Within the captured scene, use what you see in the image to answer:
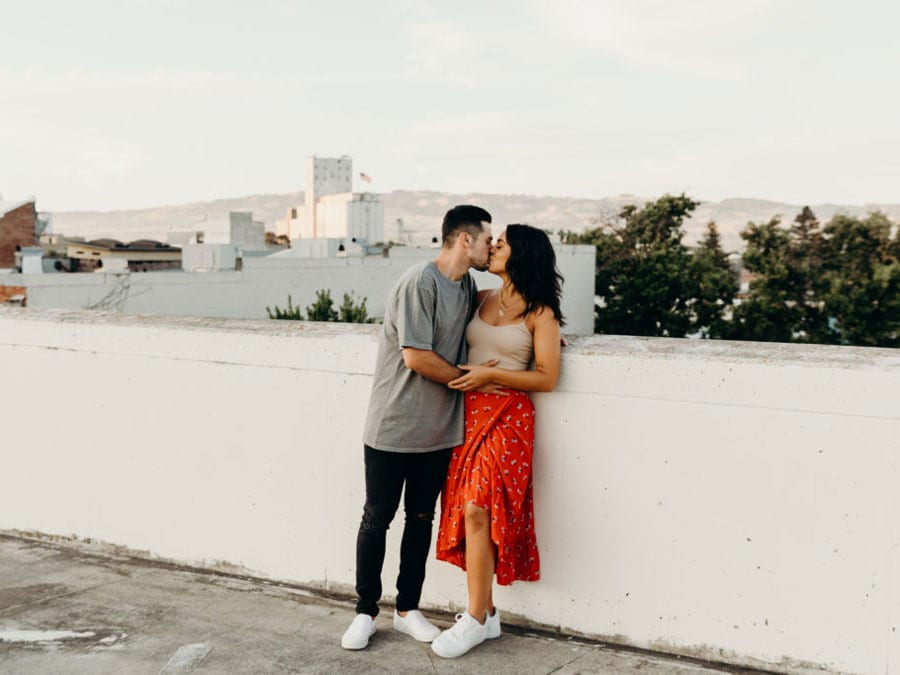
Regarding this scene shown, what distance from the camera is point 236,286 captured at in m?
34.2

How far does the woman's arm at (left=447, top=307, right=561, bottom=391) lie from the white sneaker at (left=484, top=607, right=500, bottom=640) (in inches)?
35.6

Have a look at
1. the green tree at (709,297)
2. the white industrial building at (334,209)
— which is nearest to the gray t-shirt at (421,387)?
the green tree at (709,297)

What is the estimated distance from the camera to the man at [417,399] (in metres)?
3.46

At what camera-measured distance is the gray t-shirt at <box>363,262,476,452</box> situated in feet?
11.5

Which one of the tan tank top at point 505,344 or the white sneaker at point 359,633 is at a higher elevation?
the tan tank top at point 505,344

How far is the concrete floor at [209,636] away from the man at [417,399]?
0.19 m

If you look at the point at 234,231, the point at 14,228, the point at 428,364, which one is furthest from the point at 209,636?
the point at 234,231

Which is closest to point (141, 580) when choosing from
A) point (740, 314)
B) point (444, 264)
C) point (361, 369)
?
point (361, 369)

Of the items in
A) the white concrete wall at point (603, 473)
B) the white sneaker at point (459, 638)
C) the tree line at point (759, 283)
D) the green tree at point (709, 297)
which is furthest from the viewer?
the green tree at point (709, 297)

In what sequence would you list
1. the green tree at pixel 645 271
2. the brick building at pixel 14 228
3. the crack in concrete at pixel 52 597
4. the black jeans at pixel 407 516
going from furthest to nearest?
1. the green tree at pixel 645 271
2. the brick building at pixel 14 228
3. the crack in concrete at pixel 52 597
4. the black jeans at pixel 407 516

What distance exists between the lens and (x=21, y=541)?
5.05m

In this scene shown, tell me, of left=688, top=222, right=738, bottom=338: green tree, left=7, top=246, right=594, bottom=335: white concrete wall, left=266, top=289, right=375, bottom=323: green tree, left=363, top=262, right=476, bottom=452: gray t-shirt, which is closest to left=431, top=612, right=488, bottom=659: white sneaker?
left=363, top=262, right=476, bottom=452: gray t-shirt

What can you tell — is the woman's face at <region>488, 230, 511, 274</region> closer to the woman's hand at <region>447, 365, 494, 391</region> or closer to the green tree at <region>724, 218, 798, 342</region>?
the woman's hand at <region>447, 365, 494, 391</region>

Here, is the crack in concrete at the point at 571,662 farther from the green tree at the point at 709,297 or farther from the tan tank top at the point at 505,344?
the green tree at the point at 709,297
